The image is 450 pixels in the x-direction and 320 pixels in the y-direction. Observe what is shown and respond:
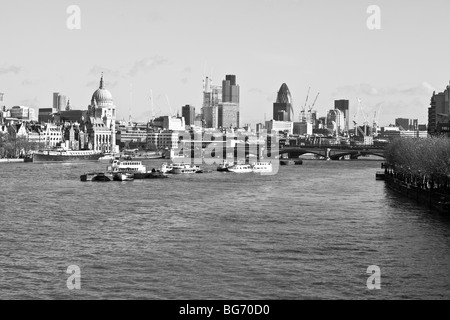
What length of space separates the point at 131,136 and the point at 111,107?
582 centimetres

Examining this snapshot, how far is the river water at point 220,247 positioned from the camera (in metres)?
15.4

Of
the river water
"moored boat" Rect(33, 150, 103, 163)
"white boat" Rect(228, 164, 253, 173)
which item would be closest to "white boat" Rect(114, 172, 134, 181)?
"white boat" Rect(228, 164, 253, 173)

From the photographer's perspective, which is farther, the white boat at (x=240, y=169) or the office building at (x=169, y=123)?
the office building at (x=169, y=123)

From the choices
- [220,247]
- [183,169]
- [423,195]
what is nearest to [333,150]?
[183,169]

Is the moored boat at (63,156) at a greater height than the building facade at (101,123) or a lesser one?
lesser

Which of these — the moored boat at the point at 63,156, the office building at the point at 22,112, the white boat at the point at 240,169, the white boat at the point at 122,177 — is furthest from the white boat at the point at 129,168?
the office building at the point at 22,112

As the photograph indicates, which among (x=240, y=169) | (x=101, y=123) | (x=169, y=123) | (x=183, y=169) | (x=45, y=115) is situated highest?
(x=45, y=115)

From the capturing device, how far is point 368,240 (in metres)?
21.0

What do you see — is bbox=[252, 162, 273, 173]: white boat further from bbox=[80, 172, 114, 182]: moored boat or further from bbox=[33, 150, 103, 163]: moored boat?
bbox=[33, 150, 103, 163]: moored boat

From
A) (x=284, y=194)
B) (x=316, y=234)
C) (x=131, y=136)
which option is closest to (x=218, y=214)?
(x=316, y=234)

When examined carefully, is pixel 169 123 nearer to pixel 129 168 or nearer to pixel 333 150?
pixel 333 150

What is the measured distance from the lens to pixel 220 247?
1944cm

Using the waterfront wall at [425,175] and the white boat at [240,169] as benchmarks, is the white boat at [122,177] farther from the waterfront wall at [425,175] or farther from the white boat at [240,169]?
the waterfront wall at [425,175]

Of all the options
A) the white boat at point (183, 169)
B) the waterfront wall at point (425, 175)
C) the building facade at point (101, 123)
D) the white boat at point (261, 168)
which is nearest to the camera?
the waterfront wall at point (425, 175)
